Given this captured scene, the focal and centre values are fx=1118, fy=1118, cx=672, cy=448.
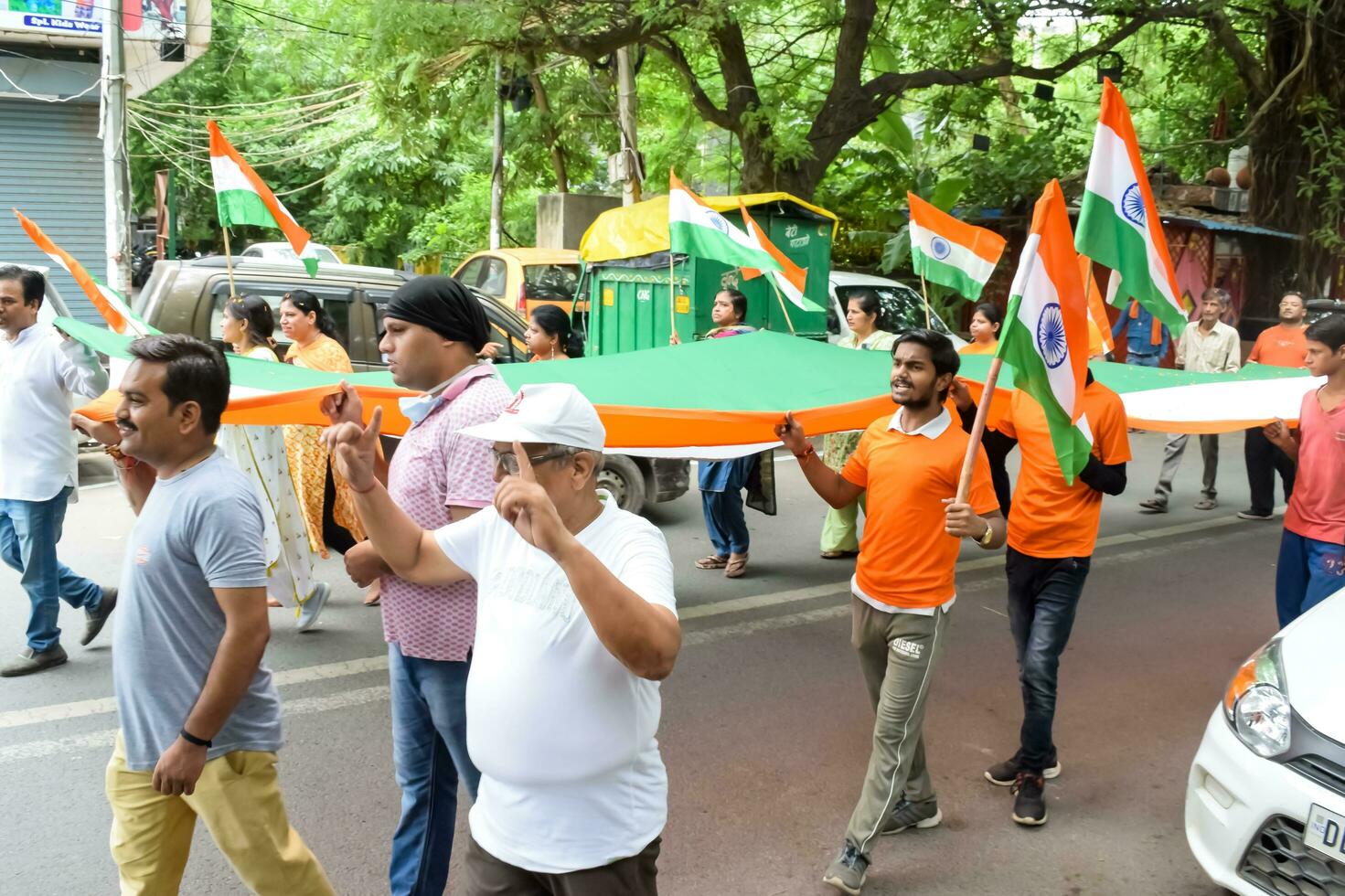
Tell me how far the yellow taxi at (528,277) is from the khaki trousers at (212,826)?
11.3 m

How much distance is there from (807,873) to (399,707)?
5.50 ft

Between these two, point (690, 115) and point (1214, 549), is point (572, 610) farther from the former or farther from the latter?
point (690, 115)

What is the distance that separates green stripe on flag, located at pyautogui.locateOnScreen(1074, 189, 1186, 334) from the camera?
14.1 feet

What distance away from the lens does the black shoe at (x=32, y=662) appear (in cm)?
542

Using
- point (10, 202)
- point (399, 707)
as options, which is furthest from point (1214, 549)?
point (10, 202)

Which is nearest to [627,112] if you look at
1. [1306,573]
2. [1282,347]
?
[1282,347]

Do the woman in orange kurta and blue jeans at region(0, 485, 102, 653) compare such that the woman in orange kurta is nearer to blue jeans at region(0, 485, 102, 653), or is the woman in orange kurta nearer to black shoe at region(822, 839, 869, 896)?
blue jeans at region(0, 485, 102, 653)

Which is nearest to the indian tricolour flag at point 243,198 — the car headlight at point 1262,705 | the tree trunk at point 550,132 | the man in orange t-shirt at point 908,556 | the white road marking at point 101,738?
the white road marking at point 101,738

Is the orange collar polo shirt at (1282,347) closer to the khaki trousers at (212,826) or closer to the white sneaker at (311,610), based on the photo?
the white sneaker at (311,610)

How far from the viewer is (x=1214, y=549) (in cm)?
874

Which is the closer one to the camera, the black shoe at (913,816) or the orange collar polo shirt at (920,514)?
the orange collar polo shirt at (920,514)

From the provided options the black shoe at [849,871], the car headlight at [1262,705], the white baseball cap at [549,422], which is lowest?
the black shoe at [849,871]

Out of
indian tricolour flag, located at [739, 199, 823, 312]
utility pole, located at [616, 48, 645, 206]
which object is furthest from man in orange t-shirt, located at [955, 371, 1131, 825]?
utility pole, located at [616, 48, 645, 206]

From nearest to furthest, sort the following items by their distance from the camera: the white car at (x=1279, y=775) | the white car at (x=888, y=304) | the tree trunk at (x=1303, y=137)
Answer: the white car at (x=1279, y=775), the white car at (x=888, y=304), the tree trunk at (x=1303, y=137)
